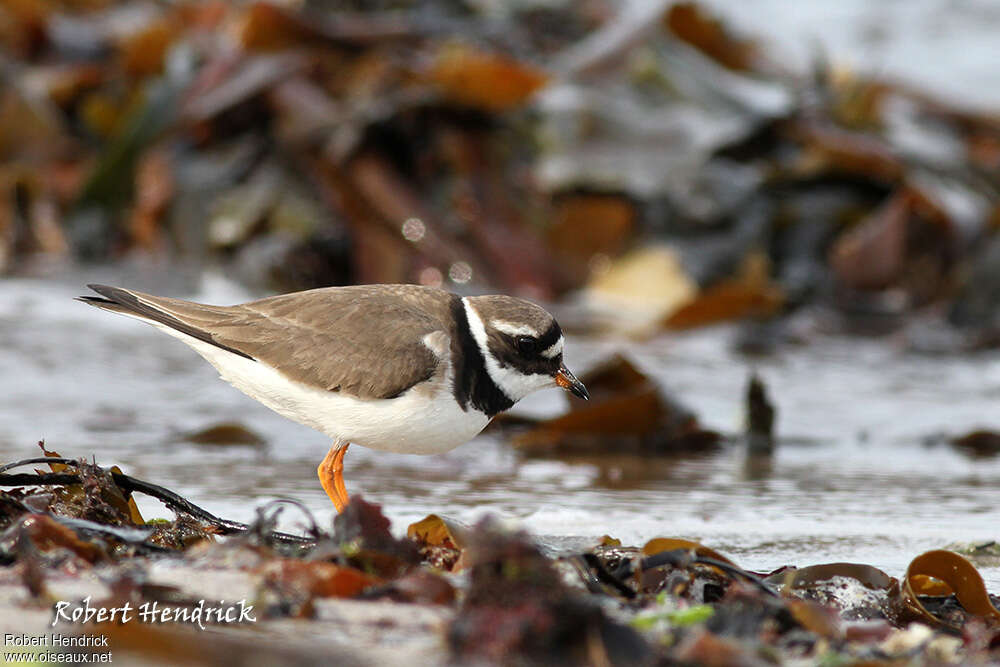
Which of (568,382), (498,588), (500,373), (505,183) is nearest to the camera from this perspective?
(498,588)

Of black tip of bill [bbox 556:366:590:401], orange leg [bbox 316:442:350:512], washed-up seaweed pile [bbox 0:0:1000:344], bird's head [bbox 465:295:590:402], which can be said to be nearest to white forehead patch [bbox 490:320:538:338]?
bird's head [bbox 465:295:590:402]

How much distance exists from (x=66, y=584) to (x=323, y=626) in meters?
0.56

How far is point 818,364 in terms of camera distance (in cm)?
720

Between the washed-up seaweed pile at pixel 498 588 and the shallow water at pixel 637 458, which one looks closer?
the washed-up seaweed pile at pixel 498 588

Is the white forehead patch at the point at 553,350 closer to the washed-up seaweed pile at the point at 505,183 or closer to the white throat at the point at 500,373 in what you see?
the white throat at the point at 500,373

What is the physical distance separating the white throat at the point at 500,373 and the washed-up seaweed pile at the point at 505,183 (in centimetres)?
337

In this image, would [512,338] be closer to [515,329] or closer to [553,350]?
[515,329]

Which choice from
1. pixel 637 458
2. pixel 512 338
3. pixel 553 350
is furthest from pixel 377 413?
pixel 637 458

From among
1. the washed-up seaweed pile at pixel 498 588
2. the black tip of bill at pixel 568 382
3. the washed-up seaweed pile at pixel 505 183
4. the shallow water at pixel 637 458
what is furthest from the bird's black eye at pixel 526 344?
the washed-up seaweed pile at pixel 505 183

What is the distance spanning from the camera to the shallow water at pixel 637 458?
4.26m

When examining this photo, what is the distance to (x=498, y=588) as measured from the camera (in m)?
2.35

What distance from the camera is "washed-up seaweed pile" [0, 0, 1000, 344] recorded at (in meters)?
7.67

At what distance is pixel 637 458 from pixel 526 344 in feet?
4.67

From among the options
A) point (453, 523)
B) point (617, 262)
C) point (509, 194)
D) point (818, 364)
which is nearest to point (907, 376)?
point (818, 364)
